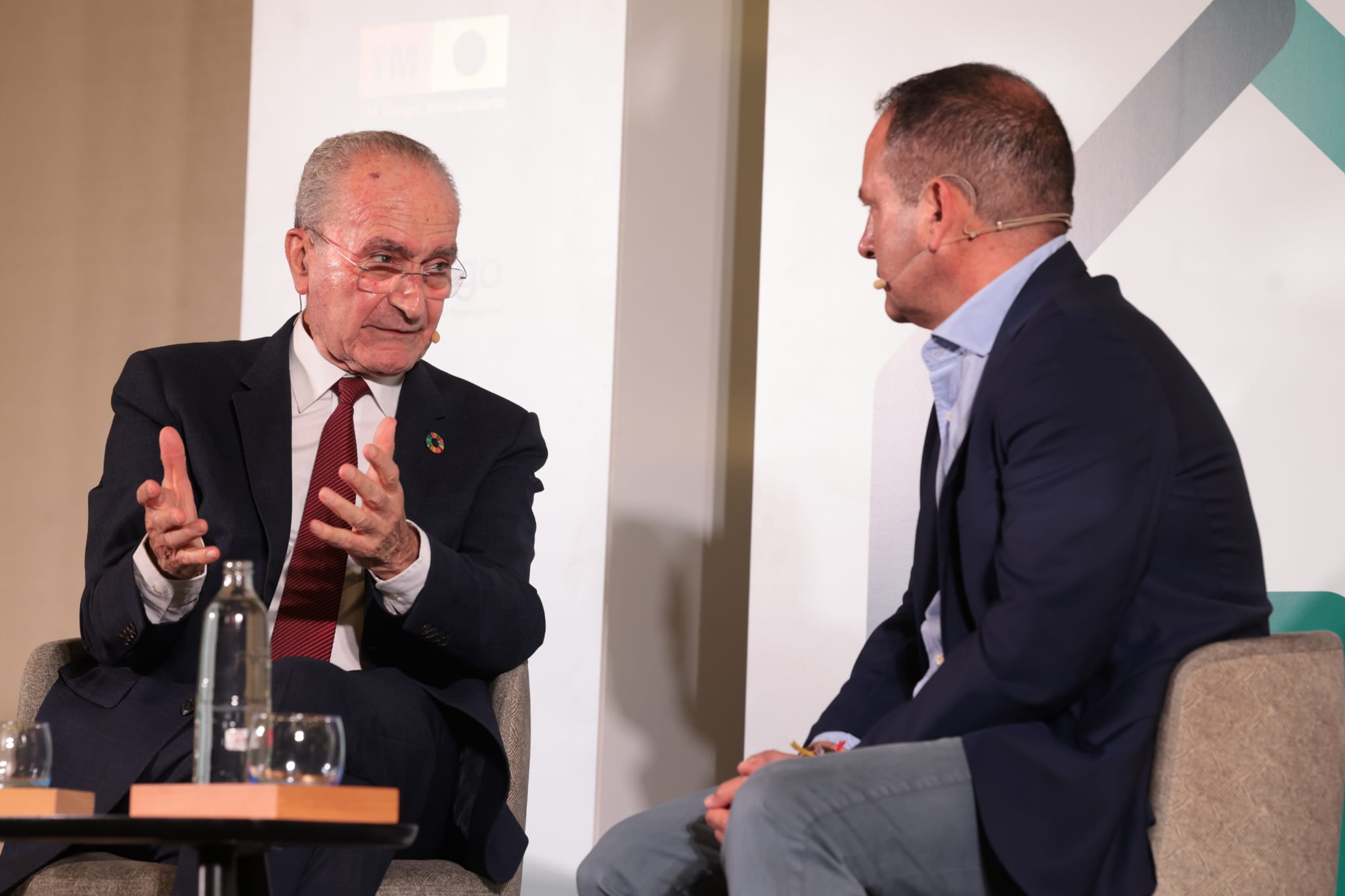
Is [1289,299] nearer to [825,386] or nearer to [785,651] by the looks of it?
[825,386]

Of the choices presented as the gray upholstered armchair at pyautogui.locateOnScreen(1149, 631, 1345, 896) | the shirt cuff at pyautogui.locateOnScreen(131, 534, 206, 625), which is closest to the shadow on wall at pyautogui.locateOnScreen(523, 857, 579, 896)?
the shirt cuff at pyautogui.locateOnScreen(131, 534, 206, 625)

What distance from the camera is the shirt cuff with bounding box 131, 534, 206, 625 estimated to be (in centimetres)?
206

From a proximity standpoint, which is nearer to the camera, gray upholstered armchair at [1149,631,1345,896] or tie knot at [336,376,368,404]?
gray upholstered armchair at [1149,631,1345,896]

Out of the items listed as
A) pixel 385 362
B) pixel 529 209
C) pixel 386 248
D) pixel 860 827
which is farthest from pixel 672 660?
pixel 860 827

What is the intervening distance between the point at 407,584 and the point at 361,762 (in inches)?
11.0

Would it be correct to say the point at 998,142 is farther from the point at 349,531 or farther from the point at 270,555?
the point at 270,555

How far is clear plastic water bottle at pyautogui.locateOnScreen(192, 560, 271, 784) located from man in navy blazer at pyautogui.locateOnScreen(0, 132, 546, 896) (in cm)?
26

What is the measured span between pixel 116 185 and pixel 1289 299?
3.60 m

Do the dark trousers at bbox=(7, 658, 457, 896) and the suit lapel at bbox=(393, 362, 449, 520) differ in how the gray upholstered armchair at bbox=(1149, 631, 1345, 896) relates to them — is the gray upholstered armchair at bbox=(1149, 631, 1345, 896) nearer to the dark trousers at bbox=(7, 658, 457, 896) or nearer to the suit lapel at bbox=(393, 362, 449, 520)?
the dark trousers at bbox=(7, 658, 457, 896)

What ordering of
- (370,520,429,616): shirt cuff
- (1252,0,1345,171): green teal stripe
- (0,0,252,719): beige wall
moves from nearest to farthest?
(370,520,429,616): shirt cuff, (1252,0,1345,171): green teal stripe, (0,0,252,719): beige wall

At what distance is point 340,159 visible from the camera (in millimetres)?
2564

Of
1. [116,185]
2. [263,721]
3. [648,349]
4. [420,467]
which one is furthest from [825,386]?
[116,185]

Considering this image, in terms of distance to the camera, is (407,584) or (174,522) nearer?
(174,522)

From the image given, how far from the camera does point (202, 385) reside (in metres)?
2.42
